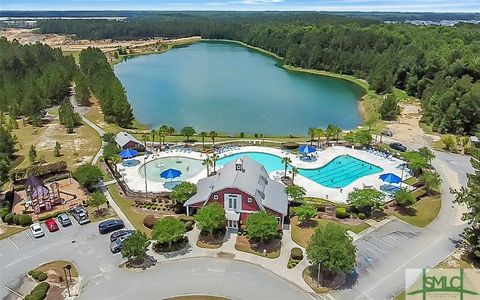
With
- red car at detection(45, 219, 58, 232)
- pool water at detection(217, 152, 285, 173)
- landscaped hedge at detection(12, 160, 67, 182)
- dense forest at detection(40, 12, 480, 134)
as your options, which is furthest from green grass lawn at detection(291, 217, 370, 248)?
dense forest at detection(40, 12, 480, 134)

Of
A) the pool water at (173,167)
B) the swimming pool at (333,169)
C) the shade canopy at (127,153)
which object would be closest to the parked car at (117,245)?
the pool water at (173,167)

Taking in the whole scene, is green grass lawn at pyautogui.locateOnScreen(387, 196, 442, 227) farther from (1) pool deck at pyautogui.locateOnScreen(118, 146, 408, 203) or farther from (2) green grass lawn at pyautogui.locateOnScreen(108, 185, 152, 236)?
(2) green grass lawn at pyautogui.locateOnScreen(108, 185, 152, 236)

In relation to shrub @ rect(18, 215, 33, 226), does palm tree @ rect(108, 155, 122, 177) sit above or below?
above

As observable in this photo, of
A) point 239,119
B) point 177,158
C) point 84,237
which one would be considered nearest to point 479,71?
point 239,119

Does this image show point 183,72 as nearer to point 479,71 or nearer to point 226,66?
point 226,66

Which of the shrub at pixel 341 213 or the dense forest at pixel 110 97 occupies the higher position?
the dense forest at pixel 110 97

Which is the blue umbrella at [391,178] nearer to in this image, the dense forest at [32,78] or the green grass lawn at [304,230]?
the green grass lawn at [304,230]
